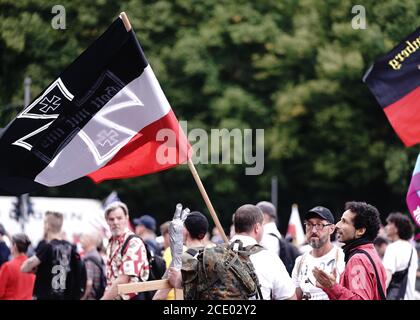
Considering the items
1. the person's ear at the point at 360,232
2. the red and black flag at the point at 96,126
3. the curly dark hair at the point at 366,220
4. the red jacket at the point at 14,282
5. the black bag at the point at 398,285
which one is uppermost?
the red and black flag at the point at 96,126

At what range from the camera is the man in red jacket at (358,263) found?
6.44 m

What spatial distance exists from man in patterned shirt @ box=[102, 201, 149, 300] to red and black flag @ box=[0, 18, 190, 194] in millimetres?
1199

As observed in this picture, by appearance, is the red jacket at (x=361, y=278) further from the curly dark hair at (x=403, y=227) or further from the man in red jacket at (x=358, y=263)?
the curly dark hair at (x=403, y=227)

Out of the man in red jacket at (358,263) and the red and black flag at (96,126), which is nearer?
the man in red jacket at (358,263)

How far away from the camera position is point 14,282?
11258mm

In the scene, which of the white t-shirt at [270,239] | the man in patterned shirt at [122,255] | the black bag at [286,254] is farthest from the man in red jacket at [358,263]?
the black bag at [286,254]

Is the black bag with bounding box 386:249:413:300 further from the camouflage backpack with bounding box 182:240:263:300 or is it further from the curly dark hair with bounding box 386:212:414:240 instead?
the camouflage backpack with bounding box 182:240:263:300

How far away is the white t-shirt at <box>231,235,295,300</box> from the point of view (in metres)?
6.54

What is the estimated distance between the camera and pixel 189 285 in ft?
20.7

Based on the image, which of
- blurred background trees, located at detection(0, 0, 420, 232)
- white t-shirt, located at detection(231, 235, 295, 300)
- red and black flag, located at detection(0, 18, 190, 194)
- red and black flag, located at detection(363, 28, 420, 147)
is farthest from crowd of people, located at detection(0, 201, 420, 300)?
blurred background trees, located at detection(0, 0, 420, 232)

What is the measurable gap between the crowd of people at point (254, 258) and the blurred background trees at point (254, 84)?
16.6 metres

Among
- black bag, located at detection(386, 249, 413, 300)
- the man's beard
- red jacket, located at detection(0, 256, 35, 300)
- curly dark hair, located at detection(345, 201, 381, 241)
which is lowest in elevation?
black bag, located at detection(386, 249, 413, 300)

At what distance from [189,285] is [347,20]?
25.2m
